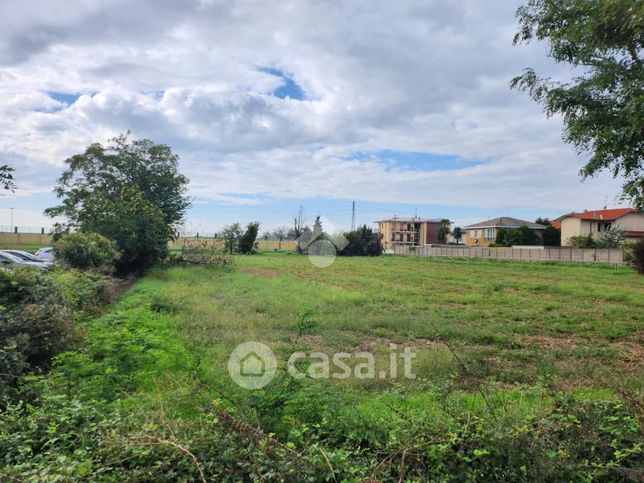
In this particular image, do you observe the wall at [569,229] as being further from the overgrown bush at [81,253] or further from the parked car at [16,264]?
the parked car at [16,264]

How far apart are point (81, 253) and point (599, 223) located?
50802 mm

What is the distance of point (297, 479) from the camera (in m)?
2.04

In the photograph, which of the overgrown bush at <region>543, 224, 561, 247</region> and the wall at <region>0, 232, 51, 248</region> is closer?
the wall at <region>0, 232, 51, 248</region>

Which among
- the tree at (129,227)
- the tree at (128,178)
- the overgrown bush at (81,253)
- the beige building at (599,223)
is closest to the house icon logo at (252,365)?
the overgrown bush at (81,253)

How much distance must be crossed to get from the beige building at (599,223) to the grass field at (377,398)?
43033 mm

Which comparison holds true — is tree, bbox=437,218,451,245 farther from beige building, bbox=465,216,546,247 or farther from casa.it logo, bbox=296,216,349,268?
casa.it logo, bbox=296,216,349,268

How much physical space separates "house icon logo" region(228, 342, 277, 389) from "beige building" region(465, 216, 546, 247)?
5667 centimetres

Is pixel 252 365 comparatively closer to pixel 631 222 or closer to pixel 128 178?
pixel 128 178

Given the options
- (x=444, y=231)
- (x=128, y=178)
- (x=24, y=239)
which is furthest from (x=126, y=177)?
(x=444, y=231)

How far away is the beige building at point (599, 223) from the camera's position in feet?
145

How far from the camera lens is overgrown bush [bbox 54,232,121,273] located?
11.7 m

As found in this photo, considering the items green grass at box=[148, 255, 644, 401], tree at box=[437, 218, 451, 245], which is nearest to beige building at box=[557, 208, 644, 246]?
tree at box=[437, 218, 451, 245]

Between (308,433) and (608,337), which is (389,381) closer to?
(308,433)

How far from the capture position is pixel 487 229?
61000 mm
